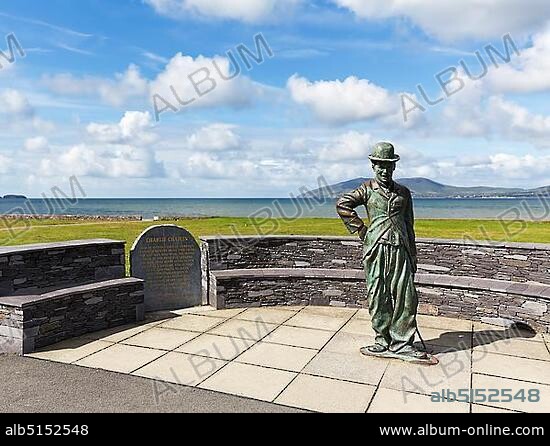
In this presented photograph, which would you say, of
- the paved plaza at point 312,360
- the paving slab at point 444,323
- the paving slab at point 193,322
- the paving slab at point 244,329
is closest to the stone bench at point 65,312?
the paved plaza at point 312,360

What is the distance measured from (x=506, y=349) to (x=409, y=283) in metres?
1.80

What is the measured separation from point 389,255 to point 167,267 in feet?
14.4

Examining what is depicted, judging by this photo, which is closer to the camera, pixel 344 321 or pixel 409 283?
pixel 409 283

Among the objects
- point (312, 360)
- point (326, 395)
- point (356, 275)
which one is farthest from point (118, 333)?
point (356, 275)

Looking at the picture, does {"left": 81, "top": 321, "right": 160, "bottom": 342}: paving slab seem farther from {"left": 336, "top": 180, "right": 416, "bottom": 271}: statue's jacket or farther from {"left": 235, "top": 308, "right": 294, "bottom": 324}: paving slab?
{"left": 336, "top": 180, "right": 416, "bottom": 271}: statue's jacket

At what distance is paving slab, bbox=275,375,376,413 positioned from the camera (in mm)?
4617

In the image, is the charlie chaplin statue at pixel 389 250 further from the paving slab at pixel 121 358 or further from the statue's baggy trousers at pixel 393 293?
the paving slab at pixel 121 358

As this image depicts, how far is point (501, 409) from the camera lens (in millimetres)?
4598

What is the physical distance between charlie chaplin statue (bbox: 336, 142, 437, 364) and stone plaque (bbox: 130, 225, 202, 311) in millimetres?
3821

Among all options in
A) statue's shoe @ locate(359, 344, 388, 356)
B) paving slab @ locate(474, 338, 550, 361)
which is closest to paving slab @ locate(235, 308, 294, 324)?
statue's shoe @ locate(359, 344, 388, 356)

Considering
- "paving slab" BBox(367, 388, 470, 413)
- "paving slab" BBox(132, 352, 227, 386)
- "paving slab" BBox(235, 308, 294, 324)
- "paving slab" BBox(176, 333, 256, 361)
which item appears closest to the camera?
"paving slab" BBox(367, 388, 470, 413)
